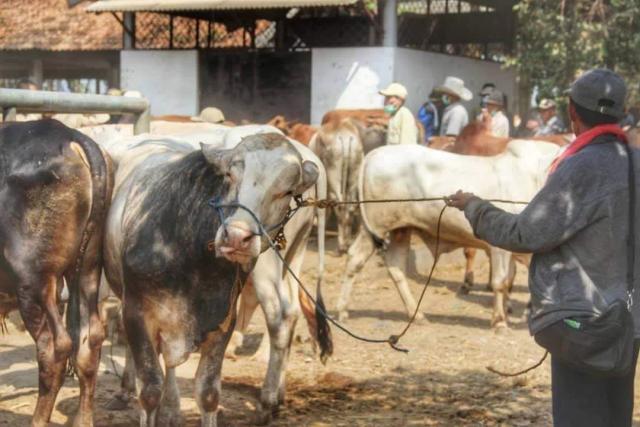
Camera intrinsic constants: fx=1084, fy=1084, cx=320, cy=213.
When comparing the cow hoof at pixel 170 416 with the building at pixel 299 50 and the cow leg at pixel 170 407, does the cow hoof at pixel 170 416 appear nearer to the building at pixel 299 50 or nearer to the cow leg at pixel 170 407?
the cow leg at pixel 170 407

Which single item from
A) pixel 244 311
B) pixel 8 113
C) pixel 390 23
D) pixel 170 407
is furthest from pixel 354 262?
pixel 390 23

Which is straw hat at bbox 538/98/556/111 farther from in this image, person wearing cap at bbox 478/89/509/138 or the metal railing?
the metal railing

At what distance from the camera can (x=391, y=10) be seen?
16578mm

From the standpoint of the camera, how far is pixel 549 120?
49.5ft

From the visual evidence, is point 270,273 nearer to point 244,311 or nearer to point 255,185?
point 244,311

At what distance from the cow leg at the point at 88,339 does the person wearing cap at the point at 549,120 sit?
403 inches

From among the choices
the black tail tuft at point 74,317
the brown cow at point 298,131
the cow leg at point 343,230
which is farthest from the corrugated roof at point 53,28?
the black tail tuft at point 74,317

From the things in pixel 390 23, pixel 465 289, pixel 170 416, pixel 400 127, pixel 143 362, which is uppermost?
pixel 390 23

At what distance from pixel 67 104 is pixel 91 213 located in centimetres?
151

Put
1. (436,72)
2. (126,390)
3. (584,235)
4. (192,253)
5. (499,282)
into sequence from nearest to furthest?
(584,235) < (192,253) < (126,390) < (499,282) < (436,72)

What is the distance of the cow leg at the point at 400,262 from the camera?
9.73 meters

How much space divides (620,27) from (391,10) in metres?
3.42

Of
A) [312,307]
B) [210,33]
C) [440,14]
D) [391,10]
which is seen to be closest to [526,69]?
[391,10]

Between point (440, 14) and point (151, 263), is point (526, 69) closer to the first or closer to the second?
point (440, 14)
